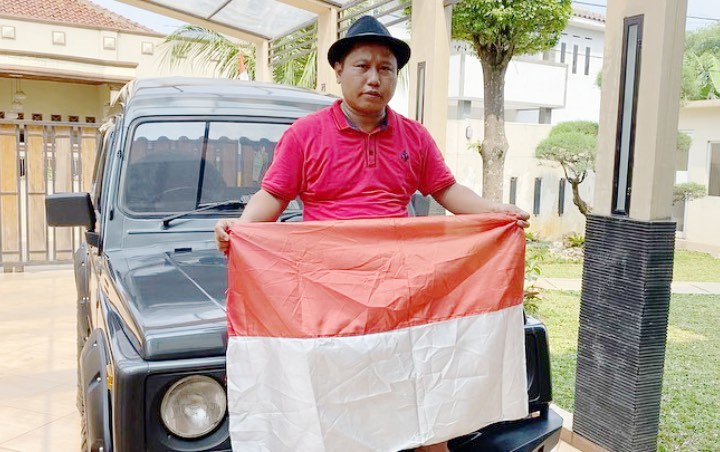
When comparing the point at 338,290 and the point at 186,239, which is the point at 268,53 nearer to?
the point at 186,239

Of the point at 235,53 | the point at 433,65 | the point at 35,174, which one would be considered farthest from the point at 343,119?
the point at 235,53

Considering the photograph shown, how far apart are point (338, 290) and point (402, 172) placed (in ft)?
1.94

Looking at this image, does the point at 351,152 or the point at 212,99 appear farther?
the point at 212,99

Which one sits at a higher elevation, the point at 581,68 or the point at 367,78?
the point at 581,68

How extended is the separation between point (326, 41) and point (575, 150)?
242 inches

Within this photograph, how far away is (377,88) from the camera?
2348mm

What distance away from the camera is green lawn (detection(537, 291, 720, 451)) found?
170 inches

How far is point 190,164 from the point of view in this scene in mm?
3184

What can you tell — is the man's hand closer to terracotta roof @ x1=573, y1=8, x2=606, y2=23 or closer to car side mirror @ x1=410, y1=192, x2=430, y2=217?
car side mirror @ x1=410, y1=192, x2=430, y2=217

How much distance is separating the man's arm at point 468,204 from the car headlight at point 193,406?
117 centimetres

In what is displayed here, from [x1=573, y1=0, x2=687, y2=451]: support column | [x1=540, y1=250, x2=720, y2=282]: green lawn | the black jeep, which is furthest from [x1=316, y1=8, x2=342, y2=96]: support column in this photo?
[x1=573, y1=0, x2=687, y2=451]: support column

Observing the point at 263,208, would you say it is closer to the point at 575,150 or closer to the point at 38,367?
the point at 38,367

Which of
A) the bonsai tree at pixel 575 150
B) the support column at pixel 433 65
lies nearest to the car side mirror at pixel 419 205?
the support column at pixel 433 65

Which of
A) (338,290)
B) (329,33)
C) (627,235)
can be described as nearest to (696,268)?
(329,33)
